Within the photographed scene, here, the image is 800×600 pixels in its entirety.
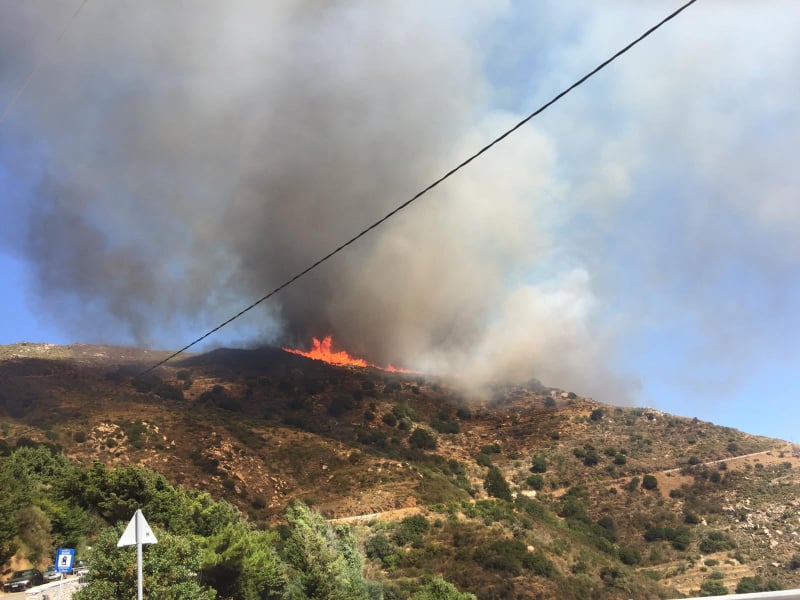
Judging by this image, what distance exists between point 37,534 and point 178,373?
73.1 metres

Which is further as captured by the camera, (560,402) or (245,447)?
(560,402)


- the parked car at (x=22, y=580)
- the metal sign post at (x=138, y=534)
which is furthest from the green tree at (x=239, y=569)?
the metal sign post at (x=138, y=534)

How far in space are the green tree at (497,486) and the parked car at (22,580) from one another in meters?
54.8

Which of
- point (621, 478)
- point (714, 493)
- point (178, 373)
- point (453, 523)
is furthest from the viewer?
point (178, 373)

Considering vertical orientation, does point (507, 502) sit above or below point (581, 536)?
above

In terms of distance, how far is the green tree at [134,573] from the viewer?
17.0 metres

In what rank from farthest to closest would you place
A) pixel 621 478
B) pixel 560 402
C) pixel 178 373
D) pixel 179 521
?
pixel 560 402 < pixel 178 373 < pixel 621 478 < pixel 179 521

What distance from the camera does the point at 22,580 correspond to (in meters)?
30.0

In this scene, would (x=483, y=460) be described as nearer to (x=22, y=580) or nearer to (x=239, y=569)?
(x=239, y=569)

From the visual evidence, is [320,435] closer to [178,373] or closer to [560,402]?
[178,373]

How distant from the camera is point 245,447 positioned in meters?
76.9

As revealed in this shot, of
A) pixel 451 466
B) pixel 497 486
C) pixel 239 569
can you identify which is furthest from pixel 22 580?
pixel 451 466

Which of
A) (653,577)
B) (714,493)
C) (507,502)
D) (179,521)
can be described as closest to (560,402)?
(714,493)

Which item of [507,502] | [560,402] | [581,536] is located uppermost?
[560,402]
